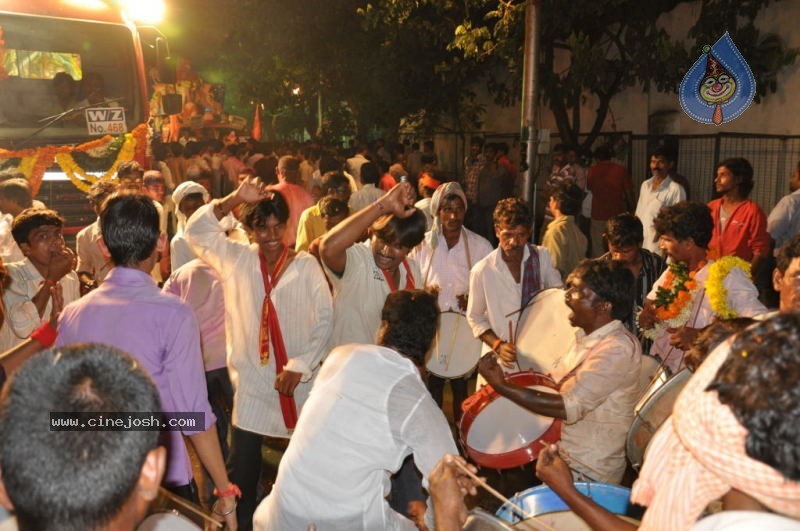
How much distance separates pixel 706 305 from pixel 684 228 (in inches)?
22.1

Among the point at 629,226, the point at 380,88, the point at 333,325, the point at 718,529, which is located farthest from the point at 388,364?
the point at 380,88

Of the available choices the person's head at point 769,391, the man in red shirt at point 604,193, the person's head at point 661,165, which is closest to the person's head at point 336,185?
the person's head at point 661,165

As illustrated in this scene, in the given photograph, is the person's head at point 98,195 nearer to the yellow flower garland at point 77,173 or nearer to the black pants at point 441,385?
the yellow flower garland at point 77,173

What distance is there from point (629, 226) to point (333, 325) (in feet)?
8.22

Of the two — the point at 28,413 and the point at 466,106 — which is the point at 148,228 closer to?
the point at 28,413

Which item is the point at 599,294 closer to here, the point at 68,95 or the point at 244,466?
the point at 244,466

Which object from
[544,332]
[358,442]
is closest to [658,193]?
[544,332]

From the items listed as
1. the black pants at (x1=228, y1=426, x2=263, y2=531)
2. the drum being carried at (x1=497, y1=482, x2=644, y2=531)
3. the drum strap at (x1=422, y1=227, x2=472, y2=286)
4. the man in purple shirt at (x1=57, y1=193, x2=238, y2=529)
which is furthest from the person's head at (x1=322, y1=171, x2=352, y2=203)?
the drum being carried at (x1=497, y1=482, x2=644, y2=531)

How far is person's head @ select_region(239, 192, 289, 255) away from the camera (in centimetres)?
471

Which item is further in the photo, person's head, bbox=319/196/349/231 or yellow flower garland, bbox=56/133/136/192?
yellow flower garland, bbox=56/133/136/192

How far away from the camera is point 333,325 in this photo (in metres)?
5.01

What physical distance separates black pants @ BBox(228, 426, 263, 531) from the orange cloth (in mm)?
3043

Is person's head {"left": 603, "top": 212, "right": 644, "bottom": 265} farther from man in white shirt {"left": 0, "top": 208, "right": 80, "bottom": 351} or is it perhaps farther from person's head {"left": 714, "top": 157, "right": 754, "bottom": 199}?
man in white shirt {"left": 0, "top": 208, "right": 80, "bottom": 351}

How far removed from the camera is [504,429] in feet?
14.8
